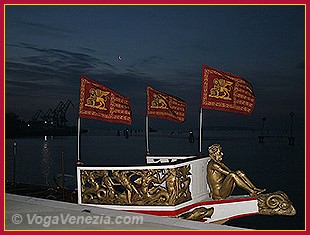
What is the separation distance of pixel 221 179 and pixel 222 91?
1911 millimetres

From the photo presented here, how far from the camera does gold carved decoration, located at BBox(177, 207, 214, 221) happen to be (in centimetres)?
823

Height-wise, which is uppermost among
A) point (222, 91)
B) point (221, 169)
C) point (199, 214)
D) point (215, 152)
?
point (222, 91)

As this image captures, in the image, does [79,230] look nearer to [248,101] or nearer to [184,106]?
[248,101]

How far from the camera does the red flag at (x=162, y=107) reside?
11266 mm

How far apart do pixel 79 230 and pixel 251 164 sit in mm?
50251

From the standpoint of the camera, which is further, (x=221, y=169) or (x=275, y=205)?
(x=221, y=169)

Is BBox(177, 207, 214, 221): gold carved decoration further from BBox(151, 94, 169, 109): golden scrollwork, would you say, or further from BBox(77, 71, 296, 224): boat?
BBox(151, 94, 169, 109): golden scrollwork

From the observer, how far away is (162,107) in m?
11.3

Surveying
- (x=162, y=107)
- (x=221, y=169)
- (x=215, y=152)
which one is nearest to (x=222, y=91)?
(x=215, y=152)

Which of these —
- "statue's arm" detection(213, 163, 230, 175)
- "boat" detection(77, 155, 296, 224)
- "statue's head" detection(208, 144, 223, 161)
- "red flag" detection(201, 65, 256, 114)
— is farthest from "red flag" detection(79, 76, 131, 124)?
"statue's arm" detection(213, 163, 230, 175)

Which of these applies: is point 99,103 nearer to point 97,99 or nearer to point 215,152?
Answer: point 97,99

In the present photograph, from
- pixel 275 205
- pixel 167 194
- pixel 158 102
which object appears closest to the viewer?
pixel 167 194

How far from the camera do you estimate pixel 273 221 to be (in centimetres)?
2577

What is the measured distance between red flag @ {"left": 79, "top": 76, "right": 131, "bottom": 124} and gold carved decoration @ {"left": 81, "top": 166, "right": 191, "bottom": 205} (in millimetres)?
1525
